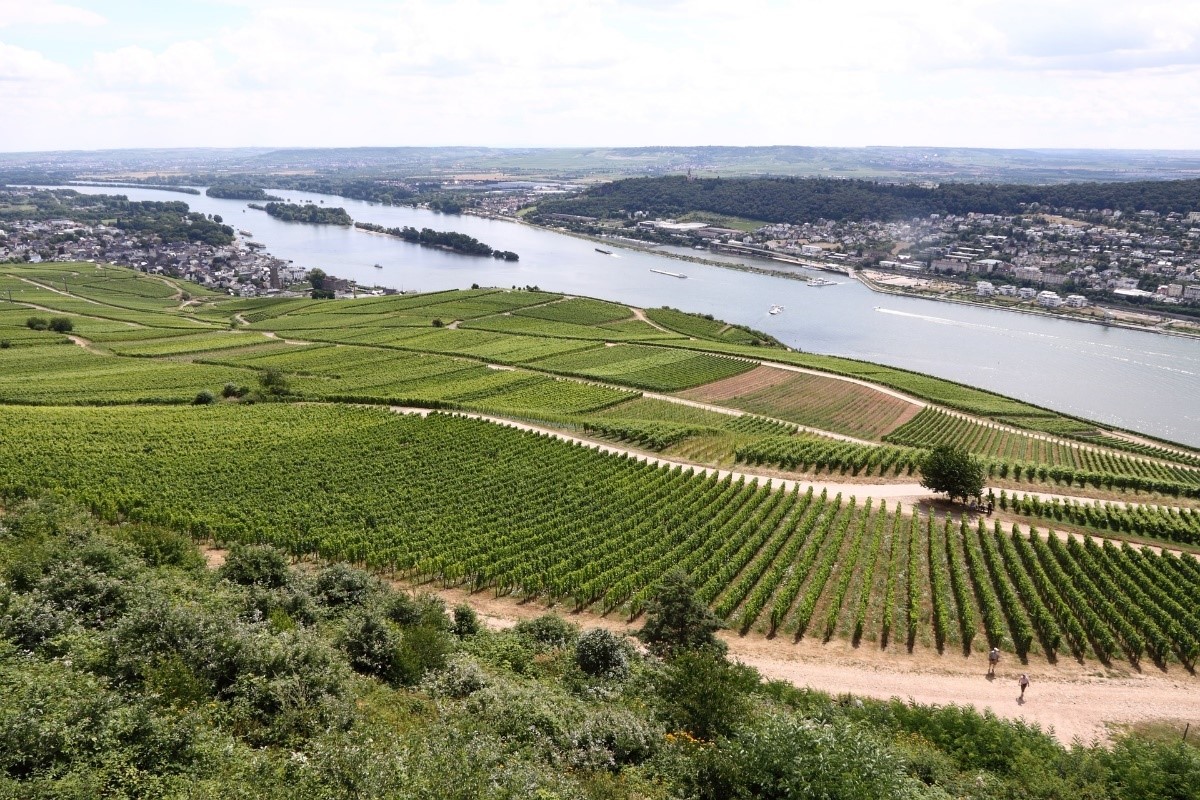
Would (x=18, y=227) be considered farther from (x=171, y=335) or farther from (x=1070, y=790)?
(x=1070, y=790)

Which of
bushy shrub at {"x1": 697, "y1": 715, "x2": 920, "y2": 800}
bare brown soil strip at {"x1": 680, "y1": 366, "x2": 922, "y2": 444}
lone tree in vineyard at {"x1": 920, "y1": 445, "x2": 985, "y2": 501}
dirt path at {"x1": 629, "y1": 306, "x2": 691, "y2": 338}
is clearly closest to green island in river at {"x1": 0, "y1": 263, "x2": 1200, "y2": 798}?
bushy shrub at {"x1": 697, "y1": 715, "x2": 920, "y2": 800}

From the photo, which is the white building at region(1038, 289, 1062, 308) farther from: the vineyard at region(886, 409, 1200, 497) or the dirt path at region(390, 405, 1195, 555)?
the dirt path at region(390, 405, 1195, 555)

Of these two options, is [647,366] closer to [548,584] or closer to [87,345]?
[548,584]

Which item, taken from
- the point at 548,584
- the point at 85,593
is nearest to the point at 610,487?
the point at 548,584

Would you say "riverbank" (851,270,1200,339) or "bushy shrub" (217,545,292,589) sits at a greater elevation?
"bushy shrub" (217,545,292,589)

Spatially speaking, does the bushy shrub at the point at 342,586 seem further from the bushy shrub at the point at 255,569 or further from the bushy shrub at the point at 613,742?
the bushy shrub at the point at 613,742

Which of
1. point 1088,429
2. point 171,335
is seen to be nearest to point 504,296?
point 171,335
